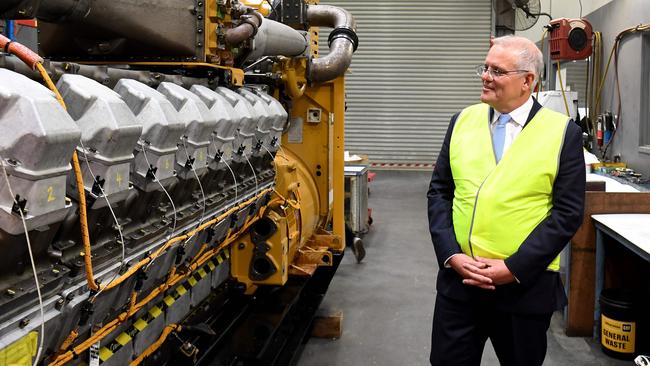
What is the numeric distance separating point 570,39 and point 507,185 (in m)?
5.70

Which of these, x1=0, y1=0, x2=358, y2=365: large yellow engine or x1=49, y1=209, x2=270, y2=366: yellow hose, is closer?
x1=0, y1=0, x2=358, y2=365: large yellow engine

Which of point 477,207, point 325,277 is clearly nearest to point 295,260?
point 325,277

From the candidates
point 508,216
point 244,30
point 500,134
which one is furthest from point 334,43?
point 508,216

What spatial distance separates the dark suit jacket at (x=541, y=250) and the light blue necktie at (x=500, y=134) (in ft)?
0.26

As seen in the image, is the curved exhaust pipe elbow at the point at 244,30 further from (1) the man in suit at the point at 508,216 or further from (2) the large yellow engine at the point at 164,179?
(1) the man in suit at the point at 508,216

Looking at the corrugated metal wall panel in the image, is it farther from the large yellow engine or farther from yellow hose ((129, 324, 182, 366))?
yellow hose ((129, 324, 182, 366))

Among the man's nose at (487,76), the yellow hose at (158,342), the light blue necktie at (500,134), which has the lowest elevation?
the yellow hose at (158,342)

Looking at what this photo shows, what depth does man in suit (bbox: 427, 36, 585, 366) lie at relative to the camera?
2.35 m

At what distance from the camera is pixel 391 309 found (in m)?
5.36

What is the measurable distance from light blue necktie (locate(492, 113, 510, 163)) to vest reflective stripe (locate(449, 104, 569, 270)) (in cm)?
3

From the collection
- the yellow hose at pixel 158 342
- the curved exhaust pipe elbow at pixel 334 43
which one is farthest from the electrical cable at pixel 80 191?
the curved exhaust pipe elbow at pixel 334 43

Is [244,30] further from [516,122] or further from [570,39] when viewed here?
[570,39]

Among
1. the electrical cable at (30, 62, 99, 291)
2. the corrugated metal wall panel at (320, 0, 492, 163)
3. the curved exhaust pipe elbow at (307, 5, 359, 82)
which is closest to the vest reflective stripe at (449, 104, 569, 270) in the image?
the electrical cable at (30, 62, 99, 291)

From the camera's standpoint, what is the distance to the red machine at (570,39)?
7.36 meters
